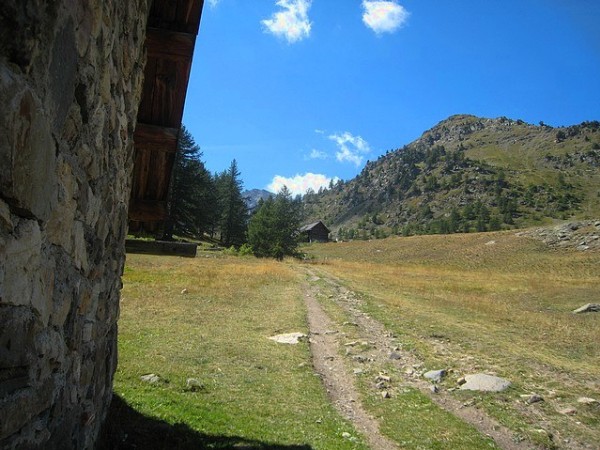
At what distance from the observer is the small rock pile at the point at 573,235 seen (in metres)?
50.3

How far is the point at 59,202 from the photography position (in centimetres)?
235

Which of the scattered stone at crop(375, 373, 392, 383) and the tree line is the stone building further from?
the tree line

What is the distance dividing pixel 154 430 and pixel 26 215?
15.2ft

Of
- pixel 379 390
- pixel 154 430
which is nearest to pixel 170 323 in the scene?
pixel 379 390

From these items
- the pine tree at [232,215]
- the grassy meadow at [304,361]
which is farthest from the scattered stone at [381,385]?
the pine tree at [232,215]

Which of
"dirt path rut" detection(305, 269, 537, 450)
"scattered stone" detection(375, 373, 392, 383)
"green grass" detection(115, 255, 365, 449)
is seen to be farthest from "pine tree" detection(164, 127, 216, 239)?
"scattered stone" detection(375, 373, 392, 383)

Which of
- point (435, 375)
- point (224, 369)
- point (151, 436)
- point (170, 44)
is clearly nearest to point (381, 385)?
point (435, 375)

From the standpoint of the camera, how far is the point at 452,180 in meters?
173

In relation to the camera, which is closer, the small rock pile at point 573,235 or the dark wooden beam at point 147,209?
the dark wooden beam at point 147,209

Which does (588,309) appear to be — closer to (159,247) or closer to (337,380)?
(337,380)

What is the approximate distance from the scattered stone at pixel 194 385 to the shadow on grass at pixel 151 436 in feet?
6.70

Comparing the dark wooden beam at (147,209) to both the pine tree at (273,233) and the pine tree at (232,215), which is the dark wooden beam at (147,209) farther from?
the pine tree at (232,215)

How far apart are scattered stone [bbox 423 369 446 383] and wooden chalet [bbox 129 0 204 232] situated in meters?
7.16

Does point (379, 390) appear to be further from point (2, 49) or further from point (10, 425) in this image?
point (2, 49)
